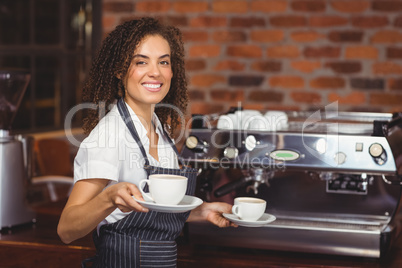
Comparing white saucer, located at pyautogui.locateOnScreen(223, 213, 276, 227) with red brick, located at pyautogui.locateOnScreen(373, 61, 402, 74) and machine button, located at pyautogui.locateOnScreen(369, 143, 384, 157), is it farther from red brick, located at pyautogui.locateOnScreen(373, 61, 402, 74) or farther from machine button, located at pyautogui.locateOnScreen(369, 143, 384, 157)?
red brick, located at pyautogui.locateOnScreen(373, 61, 402, 74)

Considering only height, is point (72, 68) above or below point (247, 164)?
above

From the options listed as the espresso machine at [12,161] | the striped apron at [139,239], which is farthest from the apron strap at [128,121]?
the espresso machine at [12,161]

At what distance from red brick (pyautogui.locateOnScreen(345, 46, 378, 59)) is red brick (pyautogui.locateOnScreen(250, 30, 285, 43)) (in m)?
0.31

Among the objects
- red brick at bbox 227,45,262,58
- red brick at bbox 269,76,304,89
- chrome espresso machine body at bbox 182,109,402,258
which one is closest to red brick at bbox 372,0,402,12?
red brick at bbox 269,76,304,89

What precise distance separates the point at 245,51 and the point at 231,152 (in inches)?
A: 52.5

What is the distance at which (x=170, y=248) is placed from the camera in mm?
1334

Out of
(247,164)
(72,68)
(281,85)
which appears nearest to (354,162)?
(247,164)

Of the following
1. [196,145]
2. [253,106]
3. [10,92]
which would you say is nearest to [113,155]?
[196,145]

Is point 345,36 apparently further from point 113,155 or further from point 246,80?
point 113,155

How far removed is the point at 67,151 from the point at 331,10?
142 centimetres

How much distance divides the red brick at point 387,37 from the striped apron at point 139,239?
5.40 feet

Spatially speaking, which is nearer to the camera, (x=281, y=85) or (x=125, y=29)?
(x=125, y=29)

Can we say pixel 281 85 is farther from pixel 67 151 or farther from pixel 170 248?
pixel 170 248

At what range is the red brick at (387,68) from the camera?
2.66m
